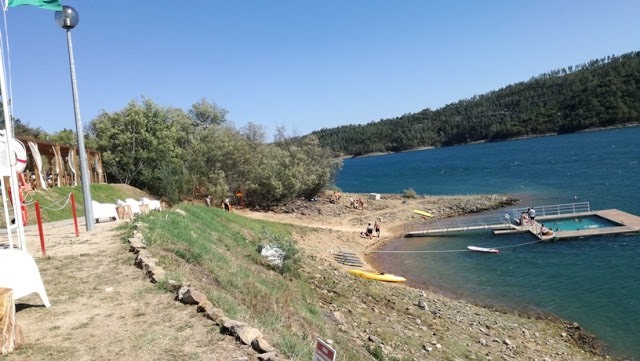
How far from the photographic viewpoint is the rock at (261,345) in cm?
604

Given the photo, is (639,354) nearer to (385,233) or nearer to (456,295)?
(456,295)

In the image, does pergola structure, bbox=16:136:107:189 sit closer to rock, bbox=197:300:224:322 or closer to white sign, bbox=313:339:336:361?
rock, bbox=197:300:224:322

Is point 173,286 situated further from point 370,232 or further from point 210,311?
point 370,232

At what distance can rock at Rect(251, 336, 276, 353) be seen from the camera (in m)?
6.04

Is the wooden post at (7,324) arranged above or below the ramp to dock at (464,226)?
above

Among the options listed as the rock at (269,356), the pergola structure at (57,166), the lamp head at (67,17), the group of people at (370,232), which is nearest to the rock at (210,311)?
the rock at (269,356)

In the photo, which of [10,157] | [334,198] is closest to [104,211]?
[10,157]

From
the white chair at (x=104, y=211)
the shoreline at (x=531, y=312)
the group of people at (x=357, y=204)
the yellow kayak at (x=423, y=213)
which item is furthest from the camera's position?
the group of people at (x=357, y=204)

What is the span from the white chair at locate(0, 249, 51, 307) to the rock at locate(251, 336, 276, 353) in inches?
153

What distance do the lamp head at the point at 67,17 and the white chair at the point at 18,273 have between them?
31.5 ft

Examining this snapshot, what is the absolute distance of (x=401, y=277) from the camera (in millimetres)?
25625

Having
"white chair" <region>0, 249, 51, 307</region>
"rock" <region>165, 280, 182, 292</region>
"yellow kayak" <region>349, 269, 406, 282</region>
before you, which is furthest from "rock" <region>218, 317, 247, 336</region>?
"yellow kayak" <region>349, 269, 406, 282</region>

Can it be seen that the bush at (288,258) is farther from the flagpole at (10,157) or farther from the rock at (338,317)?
the flagpole at (10,157)

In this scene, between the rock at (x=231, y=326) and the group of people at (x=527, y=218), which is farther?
the group of people at (x=527, y=218)
